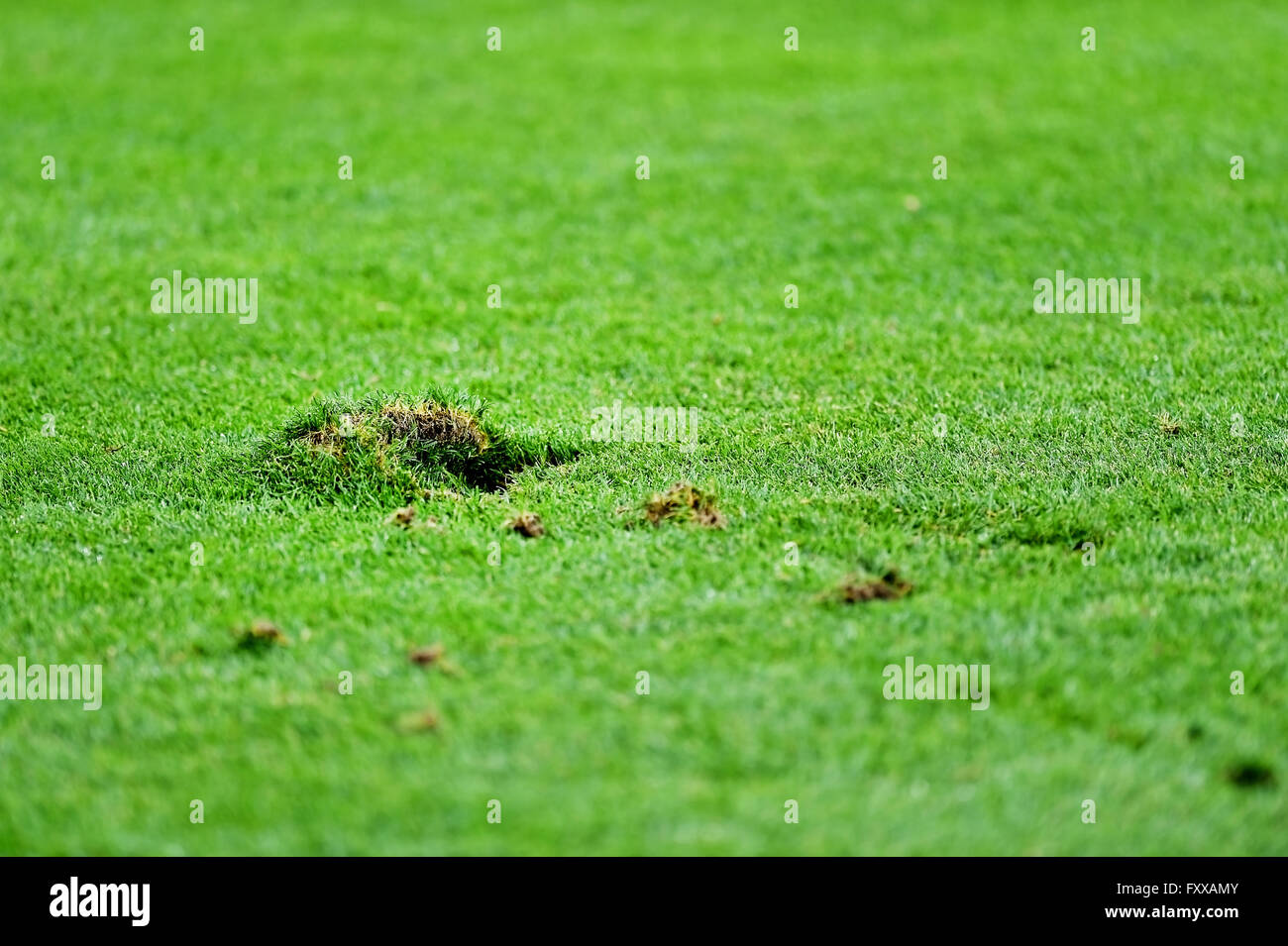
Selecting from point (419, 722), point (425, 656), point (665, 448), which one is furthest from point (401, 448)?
point (419, 722)

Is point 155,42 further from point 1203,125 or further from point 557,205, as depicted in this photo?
point 1203,125

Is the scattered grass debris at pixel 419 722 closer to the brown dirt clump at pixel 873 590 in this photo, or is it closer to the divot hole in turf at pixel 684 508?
the divot hole in turf at pixel 684 508

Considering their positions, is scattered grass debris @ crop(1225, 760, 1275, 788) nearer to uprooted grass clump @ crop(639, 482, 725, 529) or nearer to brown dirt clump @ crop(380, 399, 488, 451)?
uprooted grass clump @ crop(639, 482, 725, 529)

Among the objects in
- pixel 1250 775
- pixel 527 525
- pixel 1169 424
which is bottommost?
pixel 1250 775

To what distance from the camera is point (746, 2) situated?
16297mm

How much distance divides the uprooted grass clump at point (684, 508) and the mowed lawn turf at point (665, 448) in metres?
0.13

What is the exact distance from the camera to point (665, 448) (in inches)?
277

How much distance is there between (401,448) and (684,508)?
1.61 meters

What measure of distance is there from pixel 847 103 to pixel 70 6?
421 inches

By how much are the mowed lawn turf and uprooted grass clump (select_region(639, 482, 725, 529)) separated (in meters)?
0.13

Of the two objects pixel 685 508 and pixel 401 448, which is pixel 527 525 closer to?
pixel 685 508

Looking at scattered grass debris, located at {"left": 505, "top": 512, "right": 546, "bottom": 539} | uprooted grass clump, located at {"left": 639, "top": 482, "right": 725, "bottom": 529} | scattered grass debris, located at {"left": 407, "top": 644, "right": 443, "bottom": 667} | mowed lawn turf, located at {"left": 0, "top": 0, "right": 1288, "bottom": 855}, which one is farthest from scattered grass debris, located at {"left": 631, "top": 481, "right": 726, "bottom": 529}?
scattered grass debris, located at {"left": 407, "top": 644, "right": 443, "bottom": 667}

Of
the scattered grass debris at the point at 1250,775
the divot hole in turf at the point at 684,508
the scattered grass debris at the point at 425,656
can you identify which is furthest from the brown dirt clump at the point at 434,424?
the scattered grass debris at the point at 1250,775

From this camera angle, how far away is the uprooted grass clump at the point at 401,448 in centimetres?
659
